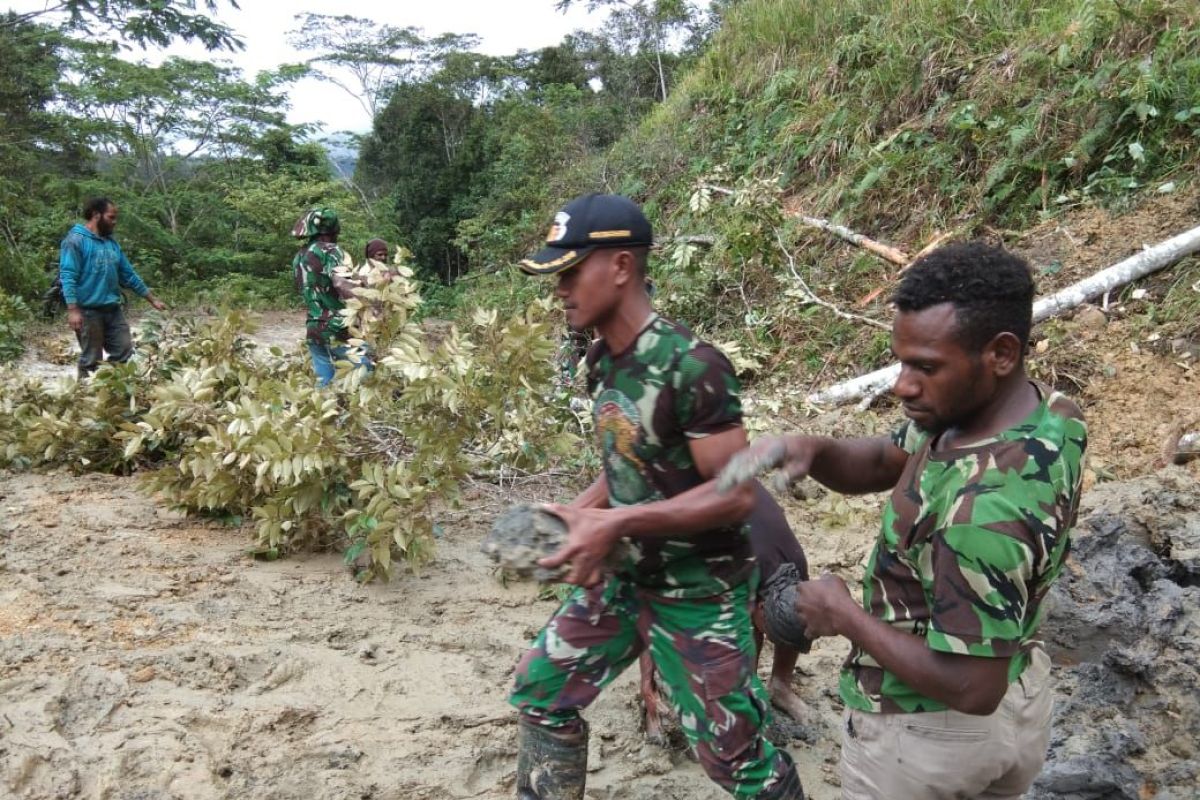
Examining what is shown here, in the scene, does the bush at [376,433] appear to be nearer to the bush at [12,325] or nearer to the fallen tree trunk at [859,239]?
the fallen tree trunk at [859,239]

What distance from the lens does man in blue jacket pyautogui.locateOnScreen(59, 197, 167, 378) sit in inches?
274

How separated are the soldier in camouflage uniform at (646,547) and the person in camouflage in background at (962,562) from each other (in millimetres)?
394

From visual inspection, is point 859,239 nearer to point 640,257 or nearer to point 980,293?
point 640,257

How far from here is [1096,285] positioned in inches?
258

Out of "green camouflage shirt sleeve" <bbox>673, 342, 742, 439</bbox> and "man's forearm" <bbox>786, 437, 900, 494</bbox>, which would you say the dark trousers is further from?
"man's forearm" <bbox>786, 437, 900, 494</bbox>

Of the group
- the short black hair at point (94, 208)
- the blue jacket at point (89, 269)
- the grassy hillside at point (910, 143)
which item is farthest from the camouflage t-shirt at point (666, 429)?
the short black hair at point (94, 208)

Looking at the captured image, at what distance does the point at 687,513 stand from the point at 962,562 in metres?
0.70

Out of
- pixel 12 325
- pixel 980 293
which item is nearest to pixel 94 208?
pixel 12 325

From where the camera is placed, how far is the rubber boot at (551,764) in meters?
2.23

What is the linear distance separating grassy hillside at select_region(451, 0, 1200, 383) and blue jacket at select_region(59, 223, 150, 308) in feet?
17.2

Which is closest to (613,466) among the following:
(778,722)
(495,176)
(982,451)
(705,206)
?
(982,451)

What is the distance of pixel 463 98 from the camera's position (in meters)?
23.3

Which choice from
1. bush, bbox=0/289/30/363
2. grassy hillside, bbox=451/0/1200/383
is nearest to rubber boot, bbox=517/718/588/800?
grassy hillside, bbox=451/0/1200/383

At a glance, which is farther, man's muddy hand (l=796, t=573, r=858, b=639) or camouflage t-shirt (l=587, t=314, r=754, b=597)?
camouflage t-shirt (l=587, t=314, r=754, b=597)
